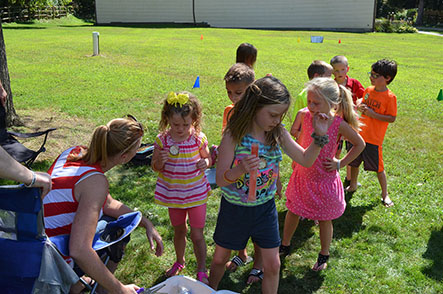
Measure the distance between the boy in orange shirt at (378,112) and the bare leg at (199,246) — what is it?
7.92 feet

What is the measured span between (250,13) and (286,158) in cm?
3504

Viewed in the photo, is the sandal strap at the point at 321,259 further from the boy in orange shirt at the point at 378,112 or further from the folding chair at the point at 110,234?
the folding chair at the point at 110,234

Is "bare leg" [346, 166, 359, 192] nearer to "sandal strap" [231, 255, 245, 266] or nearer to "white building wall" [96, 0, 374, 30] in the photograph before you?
"sandal strap" [231, 255, 245, 266]

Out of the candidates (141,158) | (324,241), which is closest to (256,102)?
(324,241)

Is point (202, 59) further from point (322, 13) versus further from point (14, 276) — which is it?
point (322, 13)

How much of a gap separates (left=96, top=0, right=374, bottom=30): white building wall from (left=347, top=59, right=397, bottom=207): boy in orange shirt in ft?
117

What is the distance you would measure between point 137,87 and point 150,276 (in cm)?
816

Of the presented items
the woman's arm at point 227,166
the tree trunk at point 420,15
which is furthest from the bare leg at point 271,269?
the tree trunk at point 420,15

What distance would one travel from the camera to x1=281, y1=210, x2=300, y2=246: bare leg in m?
3.61

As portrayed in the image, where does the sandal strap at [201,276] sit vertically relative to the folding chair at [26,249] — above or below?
below

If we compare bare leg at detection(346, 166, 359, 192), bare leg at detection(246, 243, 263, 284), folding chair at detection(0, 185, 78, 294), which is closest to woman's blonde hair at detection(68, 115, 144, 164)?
folding chair at detection(0, 185, 78, 294)

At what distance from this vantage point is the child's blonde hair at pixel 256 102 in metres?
2.50

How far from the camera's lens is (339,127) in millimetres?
3250

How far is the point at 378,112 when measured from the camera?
4750mm
